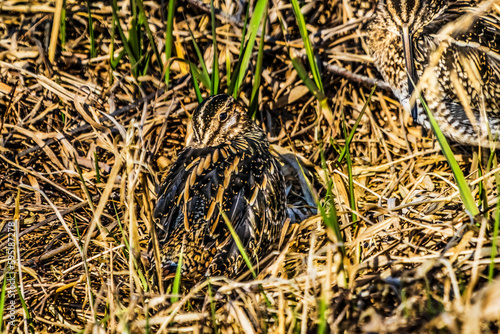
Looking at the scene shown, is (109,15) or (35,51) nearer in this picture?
(35,51)

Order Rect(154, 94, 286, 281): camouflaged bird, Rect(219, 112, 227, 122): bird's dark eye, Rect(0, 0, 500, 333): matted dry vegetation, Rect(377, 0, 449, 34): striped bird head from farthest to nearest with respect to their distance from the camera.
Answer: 1. Rect(377, 0, 449, 34): striped bird head
2. Rect(219, 112, 227, 122): bird's dark eye
3. Rect(154, 94, 286, 281): camouflaged bird
4. Rect(0, 0, 500, 333): matted dry vegetation

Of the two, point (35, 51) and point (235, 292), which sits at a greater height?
point (35, 51)

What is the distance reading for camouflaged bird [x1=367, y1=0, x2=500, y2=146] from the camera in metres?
4.02

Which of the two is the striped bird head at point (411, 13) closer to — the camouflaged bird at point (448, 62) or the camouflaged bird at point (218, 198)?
the camouflaged bird at point (448, 62)

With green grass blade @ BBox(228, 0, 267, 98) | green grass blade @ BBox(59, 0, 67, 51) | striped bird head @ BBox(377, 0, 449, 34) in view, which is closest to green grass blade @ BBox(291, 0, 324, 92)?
green grass blade @ BBox(228, 0, 267, 98)

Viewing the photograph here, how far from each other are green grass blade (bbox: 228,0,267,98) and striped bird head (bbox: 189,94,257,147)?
24 centimetres

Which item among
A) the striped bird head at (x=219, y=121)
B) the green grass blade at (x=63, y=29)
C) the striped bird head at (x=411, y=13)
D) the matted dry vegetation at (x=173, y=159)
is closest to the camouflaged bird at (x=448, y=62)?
the striped bird head at (x=411, y=13)

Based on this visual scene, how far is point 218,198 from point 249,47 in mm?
1473

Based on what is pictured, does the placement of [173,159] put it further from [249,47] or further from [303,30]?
[303,30]

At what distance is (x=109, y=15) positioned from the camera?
5184mm

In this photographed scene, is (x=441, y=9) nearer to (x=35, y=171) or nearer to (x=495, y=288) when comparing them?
(x=495, y=288)

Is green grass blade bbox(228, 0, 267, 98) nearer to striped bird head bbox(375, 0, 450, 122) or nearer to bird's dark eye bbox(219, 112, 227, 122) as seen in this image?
bird's dark eye bbox(219, 112, 227, 122)

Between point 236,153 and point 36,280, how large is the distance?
1639 millimetres

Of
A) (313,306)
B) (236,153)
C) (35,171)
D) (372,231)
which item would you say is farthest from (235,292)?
(35,171)
